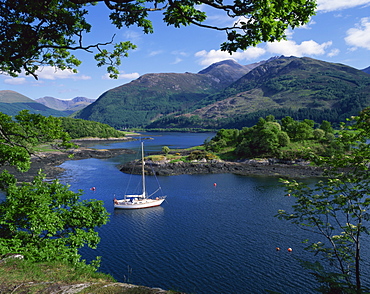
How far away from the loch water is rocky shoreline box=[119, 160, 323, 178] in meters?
22.5

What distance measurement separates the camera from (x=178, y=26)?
31.7 feet

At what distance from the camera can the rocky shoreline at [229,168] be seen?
8300cm

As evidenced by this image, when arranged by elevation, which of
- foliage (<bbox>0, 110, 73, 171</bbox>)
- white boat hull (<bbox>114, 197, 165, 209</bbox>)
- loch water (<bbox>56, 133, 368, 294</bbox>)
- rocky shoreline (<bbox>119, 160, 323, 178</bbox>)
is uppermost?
foliage (<bbox>0, 110, 73, 171</bbox>)

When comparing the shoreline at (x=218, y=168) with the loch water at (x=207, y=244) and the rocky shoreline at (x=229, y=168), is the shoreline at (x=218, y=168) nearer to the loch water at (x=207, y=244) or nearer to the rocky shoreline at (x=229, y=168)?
the rocky shoreline at (x=229, y=168)

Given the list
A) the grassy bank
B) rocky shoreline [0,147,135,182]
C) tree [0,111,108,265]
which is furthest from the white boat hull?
the grassy bank

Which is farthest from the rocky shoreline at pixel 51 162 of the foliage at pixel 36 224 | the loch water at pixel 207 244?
the foliage at pixel 36 224

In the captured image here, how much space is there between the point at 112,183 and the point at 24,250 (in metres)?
57.2

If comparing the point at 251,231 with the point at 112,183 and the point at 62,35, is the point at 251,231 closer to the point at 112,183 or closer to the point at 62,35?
the point at 62,35

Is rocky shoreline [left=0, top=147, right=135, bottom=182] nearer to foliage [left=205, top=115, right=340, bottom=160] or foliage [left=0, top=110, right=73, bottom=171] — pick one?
foliage [left=205, top=115, right=340, bottom=160]

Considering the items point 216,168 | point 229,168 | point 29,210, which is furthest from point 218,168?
point 29,210

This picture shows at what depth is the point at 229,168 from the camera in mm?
90375

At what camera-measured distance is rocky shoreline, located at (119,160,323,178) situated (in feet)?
272

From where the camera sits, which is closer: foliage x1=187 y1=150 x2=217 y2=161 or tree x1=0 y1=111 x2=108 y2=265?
tree x1=0 y1=111 x2=108 y2=265

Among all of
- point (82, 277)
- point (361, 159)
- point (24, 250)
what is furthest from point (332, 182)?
point (24, 250)
